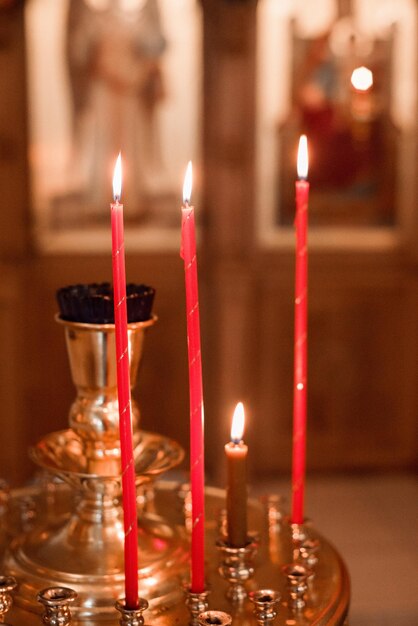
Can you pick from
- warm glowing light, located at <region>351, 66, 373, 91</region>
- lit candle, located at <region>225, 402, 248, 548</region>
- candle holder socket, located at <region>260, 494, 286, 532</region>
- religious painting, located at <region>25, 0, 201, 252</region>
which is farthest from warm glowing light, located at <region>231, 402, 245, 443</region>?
warm glowing light, located at <region>351, 66, 373, 91</region>

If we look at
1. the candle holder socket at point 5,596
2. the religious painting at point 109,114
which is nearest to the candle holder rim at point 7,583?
the candle holder socket at point 5,596

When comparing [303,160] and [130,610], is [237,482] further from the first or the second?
[303,160]

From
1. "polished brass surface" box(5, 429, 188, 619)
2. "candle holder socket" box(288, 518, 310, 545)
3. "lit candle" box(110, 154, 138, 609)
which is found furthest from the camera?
"candle holder socket" box(288, 518, 310, 545)

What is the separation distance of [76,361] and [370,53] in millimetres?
2922

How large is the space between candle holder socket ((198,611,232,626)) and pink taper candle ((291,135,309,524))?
221mm

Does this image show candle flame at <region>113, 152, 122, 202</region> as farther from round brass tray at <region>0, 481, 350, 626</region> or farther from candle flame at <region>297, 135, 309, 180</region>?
round brass tray at <region>0, 481, 350, 626</region>

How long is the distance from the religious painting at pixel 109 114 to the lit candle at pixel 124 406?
9.03ft

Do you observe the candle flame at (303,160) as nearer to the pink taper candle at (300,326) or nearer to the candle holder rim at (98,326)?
the pink taper candle at (300,326)

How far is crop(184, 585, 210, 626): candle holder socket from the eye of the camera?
0.88 metres

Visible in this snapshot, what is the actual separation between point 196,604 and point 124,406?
0.19m

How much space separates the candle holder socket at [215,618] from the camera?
83cm

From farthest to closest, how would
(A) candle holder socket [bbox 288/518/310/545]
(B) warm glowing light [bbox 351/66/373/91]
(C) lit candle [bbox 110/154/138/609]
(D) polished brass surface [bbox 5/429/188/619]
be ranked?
(B) warm glowing light [bbox 351/66/373/91]
(A) candle holder socket [bbox 288/518/310/545]
(D) polished brass surface [bbox 5/429/188/619]
(C) lit candle [bbox 110/154/138/609]

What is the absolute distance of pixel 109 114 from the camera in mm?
3615

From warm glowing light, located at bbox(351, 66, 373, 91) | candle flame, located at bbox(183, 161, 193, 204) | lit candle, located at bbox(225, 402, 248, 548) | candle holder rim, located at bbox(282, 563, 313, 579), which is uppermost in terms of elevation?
warm glowing light, located at bbox(351, 66, 373, 91)
